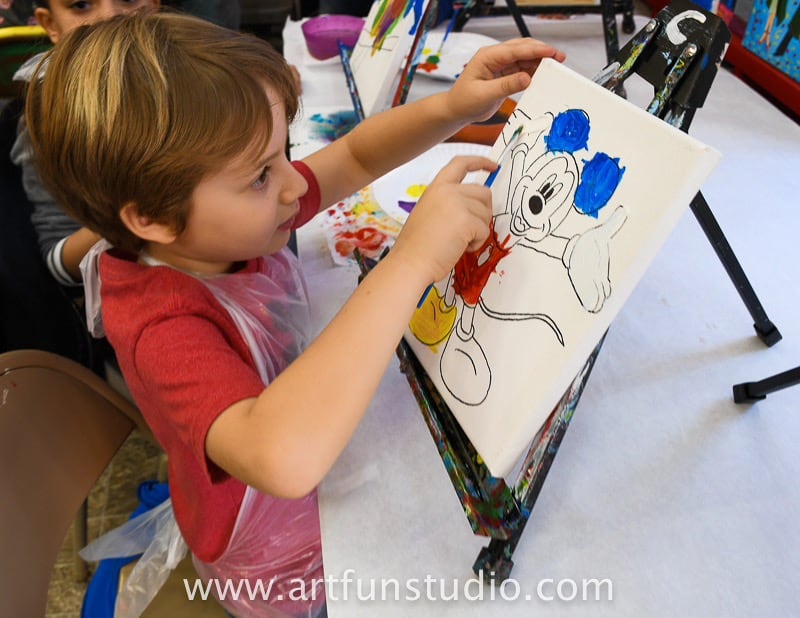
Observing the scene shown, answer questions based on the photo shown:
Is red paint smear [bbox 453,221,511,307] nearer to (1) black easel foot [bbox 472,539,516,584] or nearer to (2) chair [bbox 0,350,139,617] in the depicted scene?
(1) black easel foot [bbox 472,539,516,584]

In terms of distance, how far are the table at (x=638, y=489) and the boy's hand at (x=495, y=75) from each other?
295mm

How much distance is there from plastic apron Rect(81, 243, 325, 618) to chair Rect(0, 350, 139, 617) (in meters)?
0.10

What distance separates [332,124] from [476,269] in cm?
74

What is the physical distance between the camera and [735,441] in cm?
70

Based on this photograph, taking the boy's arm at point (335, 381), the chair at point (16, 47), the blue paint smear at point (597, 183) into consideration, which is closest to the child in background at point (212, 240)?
the boy's arm at point (335, 381)

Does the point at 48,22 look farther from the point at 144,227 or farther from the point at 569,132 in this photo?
the point at 569,132

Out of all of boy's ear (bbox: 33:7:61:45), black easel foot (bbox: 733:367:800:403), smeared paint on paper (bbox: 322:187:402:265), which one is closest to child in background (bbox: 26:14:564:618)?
smeared paint on paper (bbox: 322:187:402:265)

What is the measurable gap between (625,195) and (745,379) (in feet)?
1.33

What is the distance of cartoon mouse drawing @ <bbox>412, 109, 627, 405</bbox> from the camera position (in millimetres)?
512

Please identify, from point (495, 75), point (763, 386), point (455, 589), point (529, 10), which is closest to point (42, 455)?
point (455, 589)

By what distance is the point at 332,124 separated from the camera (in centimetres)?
127

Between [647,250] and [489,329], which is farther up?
[647,250]

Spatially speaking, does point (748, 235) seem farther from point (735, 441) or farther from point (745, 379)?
point (735, 441)

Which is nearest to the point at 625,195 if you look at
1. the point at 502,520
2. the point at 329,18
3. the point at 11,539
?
the point at 502,520
